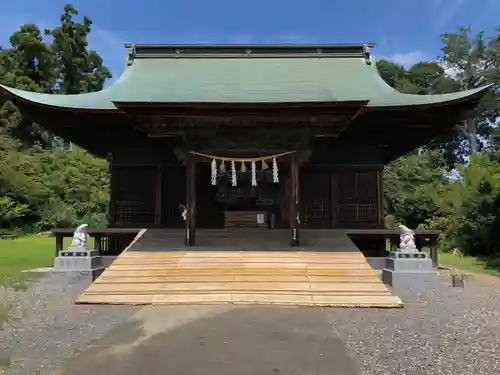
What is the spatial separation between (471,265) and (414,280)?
689 centimetres

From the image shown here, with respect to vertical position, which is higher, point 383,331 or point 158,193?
point 158,193

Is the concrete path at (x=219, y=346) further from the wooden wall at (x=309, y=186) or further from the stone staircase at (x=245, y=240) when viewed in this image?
the wooden wall at (x=309, y=186)

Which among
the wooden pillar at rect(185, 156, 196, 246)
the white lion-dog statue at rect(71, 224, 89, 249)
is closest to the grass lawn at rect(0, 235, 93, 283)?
the white lion-dog statue at rect(71, 224, 89, 249)

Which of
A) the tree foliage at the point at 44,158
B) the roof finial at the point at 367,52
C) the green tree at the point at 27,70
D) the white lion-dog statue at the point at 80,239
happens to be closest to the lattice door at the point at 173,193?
the white lion-dog statue at the point at 80,239

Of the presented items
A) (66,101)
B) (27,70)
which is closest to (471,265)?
(66,101)

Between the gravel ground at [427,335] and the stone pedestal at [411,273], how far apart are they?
52 cm

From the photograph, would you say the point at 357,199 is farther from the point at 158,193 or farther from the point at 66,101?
the point at 66,101

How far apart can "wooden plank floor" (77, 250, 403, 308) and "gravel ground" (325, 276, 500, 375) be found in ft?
2.23

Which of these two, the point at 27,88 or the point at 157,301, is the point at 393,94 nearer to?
the point at 157,301

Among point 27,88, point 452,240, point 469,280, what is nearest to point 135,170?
point 469,280

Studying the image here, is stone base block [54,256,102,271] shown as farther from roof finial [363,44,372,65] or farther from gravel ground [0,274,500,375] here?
roof finial [363,44,372,65]

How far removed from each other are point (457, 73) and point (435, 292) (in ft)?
139

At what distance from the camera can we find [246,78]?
44.4 feet

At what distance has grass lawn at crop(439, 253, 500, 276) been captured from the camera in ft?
42.2
